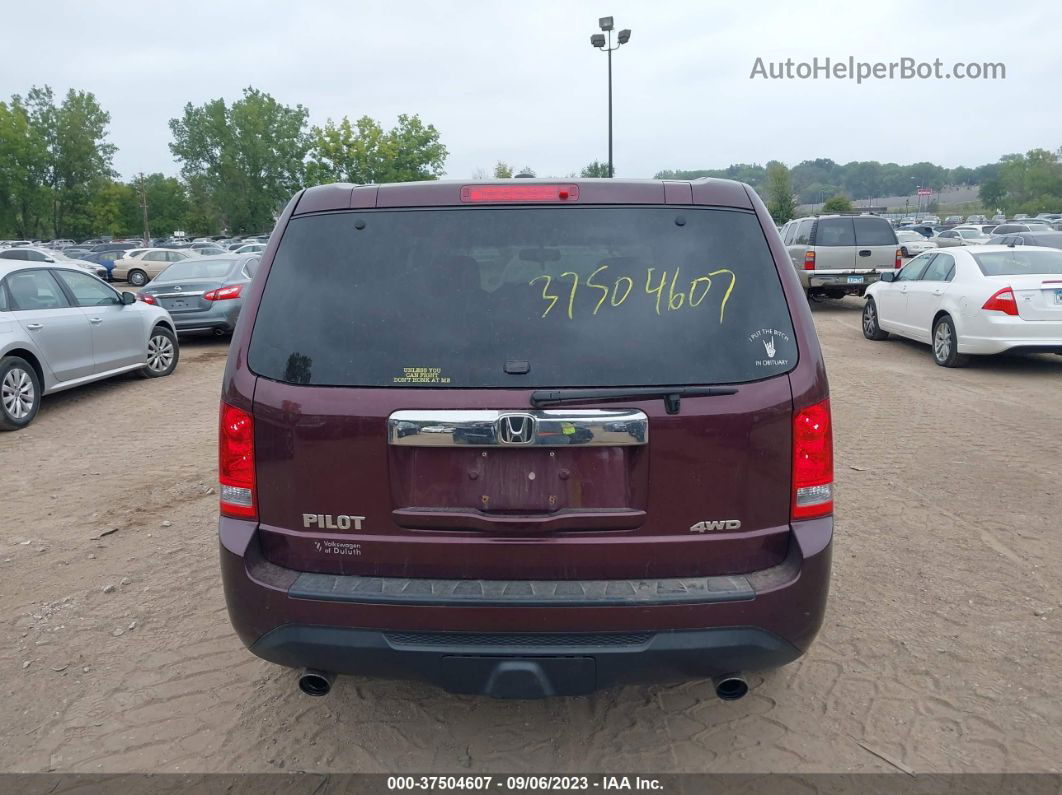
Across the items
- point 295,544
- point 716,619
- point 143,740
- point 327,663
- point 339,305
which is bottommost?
point 143,740

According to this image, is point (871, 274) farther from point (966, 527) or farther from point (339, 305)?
point (339, 305)

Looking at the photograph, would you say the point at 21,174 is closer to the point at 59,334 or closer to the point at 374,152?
the point at 374,152

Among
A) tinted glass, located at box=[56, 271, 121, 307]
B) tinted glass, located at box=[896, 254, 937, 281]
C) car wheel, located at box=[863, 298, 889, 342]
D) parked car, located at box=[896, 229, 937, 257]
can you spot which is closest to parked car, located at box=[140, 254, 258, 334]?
tinted glass, located at box=[56, 271, 121, 307]

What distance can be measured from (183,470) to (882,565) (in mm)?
5222

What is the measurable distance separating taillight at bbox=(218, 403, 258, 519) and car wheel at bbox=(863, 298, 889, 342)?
12277 mm

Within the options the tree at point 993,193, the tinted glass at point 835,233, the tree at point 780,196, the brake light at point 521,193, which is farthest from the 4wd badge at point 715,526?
the tree at point 993,193

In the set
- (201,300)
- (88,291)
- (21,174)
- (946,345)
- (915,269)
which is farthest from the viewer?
(21,174)

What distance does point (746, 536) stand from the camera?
8.46 ft

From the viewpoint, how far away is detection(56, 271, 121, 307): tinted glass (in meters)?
9.06

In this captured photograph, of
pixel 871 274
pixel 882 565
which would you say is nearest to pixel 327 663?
pixel 882 565

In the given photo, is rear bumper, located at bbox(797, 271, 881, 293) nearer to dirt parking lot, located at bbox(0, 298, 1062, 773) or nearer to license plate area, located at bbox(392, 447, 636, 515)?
dirt parking lot, located at bbox(0, 298, 1062, 773)

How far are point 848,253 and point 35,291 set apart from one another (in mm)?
14913

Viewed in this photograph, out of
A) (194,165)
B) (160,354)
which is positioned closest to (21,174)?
(194,165)

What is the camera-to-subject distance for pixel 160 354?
35.2 ft
